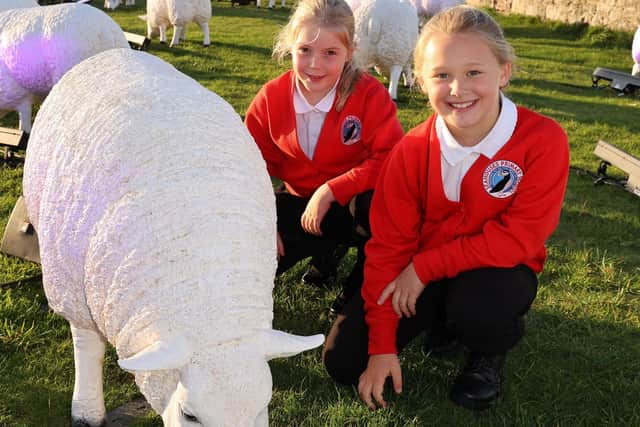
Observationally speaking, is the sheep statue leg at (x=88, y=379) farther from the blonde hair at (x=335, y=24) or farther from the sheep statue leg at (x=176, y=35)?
the sheep statue leg at (x=176, y=35)

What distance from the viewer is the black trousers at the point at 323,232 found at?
9.31ft

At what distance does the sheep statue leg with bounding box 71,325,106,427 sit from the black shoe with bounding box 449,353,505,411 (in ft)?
4.27

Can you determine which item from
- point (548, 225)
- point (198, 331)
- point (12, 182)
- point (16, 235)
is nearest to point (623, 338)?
point (548, 225)

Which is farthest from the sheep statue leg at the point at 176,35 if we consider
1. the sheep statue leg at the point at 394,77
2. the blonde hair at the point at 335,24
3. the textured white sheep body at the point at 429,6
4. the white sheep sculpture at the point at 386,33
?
the blonde hair at the point at 335,24

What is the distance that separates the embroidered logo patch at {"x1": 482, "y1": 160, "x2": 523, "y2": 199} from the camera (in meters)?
2.22

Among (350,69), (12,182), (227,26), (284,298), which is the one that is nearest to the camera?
(350,69)

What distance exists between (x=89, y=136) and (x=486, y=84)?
1.28m

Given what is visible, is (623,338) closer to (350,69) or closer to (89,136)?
(350,69)

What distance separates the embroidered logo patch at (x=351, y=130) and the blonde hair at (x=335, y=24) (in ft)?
0.22

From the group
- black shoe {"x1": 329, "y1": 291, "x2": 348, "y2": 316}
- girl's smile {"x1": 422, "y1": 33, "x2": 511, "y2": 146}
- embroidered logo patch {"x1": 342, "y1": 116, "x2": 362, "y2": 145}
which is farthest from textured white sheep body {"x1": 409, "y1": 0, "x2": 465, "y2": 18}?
girl's smile {"x1": 422, "y1": 33, "x2": 511, "y2": 146}

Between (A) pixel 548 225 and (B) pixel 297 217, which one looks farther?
(B) pixel 297 217

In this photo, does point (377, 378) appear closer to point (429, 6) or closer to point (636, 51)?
point (636, 51)

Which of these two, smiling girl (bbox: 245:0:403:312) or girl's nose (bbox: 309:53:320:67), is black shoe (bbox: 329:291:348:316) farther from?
girl's nose (bbox: 309:53:320:67)

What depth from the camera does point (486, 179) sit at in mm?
2252
